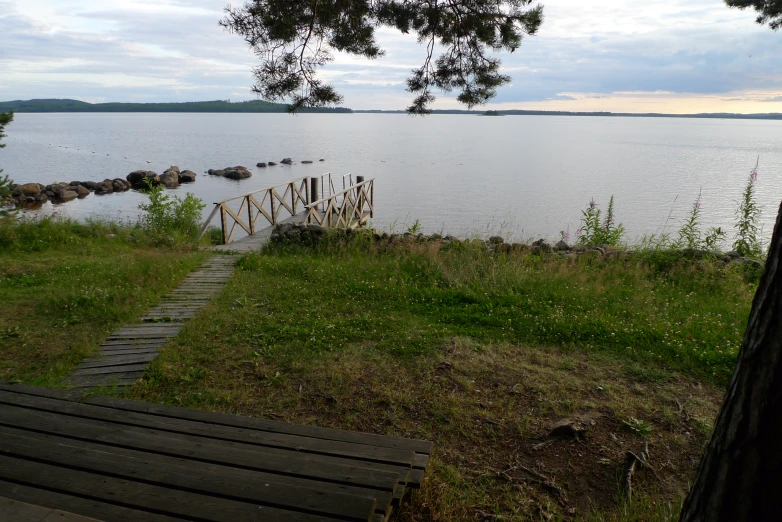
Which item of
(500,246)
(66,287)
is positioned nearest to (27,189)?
(66,287)

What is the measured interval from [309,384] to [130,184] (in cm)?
3329

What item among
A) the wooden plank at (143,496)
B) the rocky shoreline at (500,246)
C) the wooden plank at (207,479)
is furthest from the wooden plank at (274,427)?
the rocky shoreline at (500,246)

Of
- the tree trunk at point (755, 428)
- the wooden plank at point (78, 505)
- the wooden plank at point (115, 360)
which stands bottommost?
the wooden plank at point (115, 360)

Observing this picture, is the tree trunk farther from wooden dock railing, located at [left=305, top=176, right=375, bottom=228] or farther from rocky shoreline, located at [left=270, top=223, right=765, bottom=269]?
wooden dock railing, located at [left=305, top=176, right=375, bottom=228]

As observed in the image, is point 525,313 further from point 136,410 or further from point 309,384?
point 136,410

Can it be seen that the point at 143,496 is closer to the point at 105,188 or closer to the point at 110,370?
the point at 110,370

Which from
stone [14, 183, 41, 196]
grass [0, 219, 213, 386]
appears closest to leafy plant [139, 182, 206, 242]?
grass [0, 219, 213, 386]

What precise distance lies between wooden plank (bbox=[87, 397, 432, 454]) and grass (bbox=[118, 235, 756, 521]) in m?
0.32

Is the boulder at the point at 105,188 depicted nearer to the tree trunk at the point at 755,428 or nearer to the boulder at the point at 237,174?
the boulder at the point at 237,174

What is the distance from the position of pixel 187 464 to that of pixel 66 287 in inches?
226

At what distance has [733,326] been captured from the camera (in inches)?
227

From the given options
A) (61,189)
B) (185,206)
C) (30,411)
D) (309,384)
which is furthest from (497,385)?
(61,189)

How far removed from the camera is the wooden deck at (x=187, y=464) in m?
2.05

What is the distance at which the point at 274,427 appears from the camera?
9.87 ft
